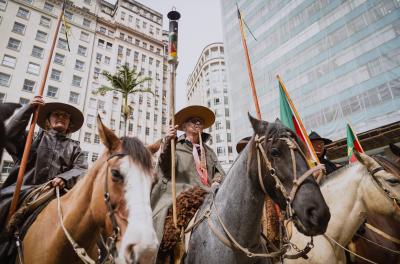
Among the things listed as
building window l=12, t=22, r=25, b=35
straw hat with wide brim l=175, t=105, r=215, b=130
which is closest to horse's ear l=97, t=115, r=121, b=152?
straw hat with wide brim l=175, t=105, r=215, b=130

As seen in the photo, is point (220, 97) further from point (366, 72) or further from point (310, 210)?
point (310, 210)

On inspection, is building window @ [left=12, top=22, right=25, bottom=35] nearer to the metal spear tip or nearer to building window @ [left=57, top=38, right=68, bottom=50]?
building window @ [left=57, top=38, right=68, bottom=50]

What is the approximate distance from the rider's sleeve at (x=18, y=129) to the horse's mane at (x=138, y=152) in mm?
1719

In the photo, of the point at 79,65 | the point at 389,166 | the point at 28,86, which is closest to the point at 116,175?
the point at 389,166

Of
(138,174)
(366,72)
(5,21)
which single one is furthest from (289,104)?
(5,21)

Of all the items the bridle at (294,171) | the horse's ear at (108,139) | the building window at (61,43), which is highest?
the building window at (61,43)

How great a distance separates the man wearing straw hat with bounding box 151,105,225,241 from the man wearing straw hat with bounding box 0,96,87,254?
1258mm

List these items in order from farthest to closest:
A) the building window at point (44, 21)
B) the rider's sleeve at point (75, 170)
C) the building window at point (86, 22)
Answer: the building window at point (86, 22)
the building window at point (44, 21)
the rider's sleeve at point (75, 170)

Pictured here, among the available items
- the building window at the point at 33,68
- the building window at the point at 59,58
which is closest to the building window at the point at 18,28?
the building window at the point at 59,58

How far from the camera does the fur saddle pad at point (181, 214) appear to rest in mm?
2705

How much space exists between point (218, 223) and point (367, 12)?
27637 millimetres

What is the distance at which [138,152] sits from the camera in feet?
7.00

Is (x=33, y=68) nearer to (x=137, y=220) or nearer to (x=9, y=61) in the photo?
(x=9, y=61)

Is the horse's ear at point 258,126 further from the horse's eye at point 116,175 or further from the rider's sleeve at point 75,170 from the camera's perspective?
the rider's sleeve at point 75,170
